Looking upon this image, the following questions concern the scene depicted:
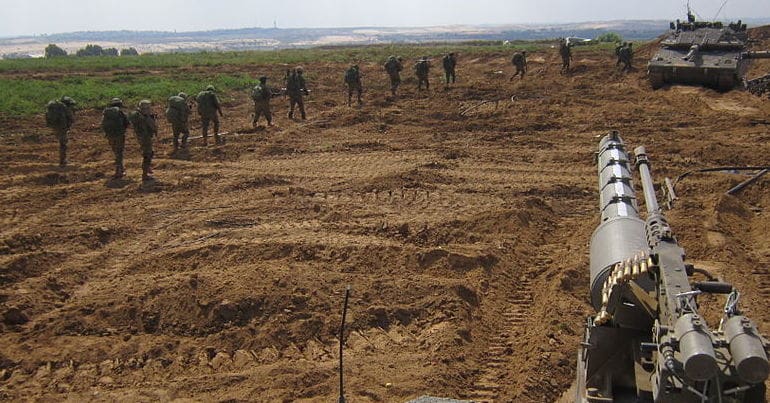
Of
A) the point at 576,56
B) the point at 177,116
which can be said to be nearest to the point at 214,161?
the point at 177,116

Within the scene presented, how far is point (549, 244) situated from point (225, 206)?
510cm

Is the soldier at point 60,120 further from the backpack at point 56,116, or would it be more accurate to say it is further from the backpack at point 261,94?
the backpack at point 261,94

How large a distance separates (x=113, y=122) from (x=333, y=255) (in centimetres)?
611

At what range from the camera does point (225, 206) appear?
440 inches

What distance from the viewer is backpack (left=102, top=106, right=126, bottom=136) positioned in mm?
12719

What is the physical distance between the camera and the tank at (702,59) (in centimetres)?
2017

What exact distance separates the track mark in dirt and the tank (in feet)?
48.9

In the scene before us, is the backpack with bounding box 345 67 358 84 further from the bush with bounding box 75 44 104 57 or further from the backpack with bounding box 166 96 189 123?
the bush with bounding box 75 44 104 57

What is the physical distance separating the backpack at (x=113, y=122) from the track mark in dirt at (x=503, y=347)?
814cm

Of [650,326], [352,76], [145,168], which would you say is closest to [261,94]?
[352,76]

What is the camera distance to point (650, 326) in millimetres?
4125

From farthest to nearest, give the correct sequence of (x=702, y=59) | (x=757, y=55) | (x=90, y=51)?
(x=90, y=51) → (x=702, y=59) → (x=757, y=55)

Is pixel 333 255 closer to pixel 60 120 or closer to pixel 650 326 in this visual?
pixel 650 326

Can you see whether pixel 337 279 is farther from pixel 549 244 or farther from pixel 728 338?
pixel 728 338
